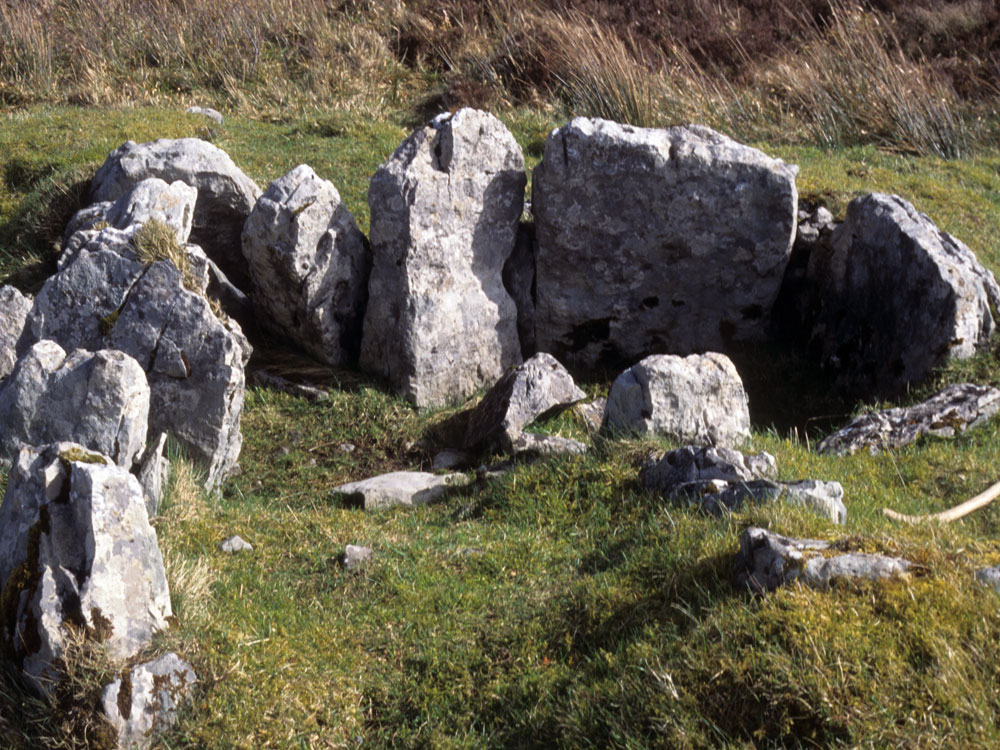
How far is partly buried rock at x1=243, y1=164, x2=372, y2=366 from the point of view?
10133 mm

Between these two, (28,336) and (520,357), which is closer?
(28,336)

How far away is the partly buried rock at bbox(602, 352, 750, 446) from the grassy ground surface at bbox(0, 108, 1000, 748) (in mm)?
391

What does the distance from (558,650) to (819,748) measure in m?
1.67

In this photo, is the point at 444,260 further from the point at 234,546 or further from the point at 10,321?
the point at 234,546

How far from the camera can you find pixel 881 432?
8.16 m

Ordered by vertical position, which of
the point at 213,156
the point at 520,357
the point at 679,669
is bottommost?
the point at 520,357

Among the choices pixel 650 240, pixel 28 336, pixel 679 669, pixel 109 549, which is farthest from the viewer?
pixel 650 240

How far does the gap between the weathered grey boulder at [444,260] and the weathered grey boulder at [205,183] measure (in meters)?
1.91

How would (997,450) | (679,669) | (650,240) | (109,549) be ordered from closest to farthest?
(679,669) → (109,549) → (997,450) → (650,240)

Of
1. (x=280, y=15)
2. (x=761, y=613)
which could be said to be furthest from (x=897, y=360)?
(x=280, y=15)

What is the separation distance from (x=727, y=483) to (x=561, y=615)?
1.49 m

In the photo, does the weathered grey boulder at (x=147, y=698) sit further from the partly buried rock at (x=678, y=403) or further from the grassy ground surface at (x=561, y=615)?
the partly buried rock at (x=678, y=403)

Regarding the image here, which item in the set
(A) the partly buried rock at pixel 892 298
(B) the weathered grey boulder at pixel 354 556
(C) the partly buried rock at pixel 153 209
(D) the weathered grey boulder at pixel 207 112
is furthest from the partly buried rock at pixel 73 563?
(D) the weathered grey boulder at pixel 207 112

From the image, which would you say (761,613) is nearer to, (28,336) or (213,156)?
(28,336)
